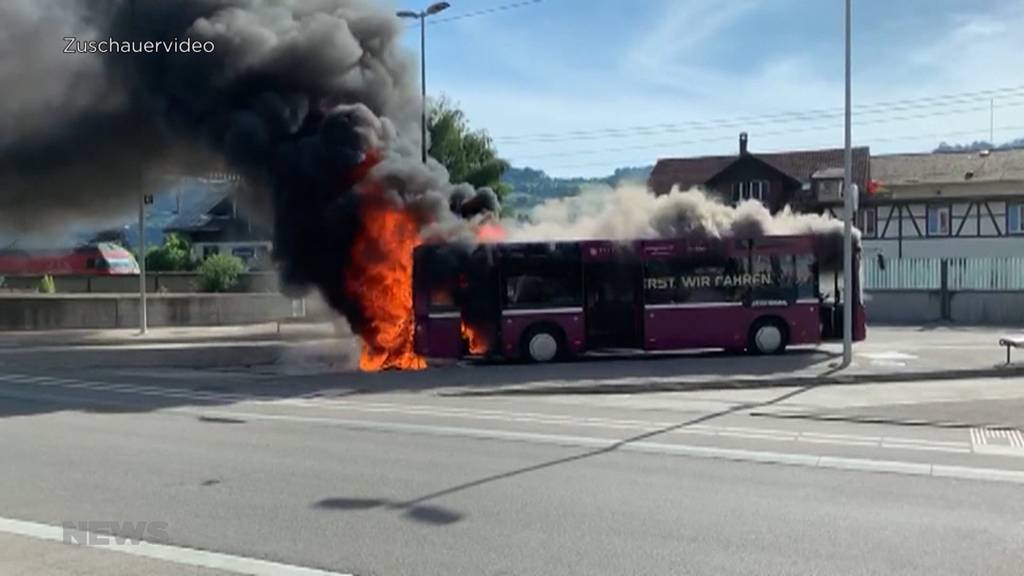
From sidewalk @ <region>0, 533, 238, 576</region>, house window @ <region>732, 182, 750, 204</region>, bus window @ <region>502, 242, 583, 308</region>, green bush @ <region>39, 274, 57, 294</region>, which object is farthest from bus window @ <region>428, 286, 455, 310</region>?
house window @ <region>732, 182, 750, 204</region>

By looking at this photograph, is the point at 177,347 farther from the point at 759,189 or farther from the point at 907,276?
the point at 759,189

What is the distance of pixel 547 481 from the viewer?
8273 mm

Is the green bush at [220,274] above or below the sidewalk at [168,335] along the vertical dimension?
above

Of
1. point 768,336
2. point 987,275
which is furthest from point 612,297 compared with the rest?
point 987,275

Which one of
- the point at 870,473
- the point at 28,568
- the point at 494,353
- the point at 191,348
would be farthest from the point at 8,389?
the point at 870,473

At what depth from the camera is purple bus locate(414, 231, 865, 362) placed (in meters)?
19.6

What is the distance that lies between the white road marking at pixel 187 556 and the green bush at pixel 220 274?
30383mm

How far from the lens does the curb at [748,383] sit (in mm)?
15766

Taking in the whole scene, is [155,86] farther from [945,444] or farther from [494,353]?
[945,444]

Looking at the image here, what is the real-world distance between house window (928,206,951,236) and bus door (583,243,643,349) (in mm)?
29345

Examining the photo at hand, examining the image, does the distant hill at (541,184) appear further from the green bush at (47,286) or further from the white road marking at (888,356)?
the green bush at (47,286)

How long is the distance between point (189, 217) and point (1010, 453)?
6909 cm

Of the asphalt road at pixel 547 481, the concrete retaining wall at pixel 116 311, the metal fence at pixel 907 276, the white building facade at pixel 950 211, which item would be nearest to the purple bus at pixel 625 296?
the asphalt road at pixel 547 481

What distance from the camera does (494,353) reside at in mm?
19797
